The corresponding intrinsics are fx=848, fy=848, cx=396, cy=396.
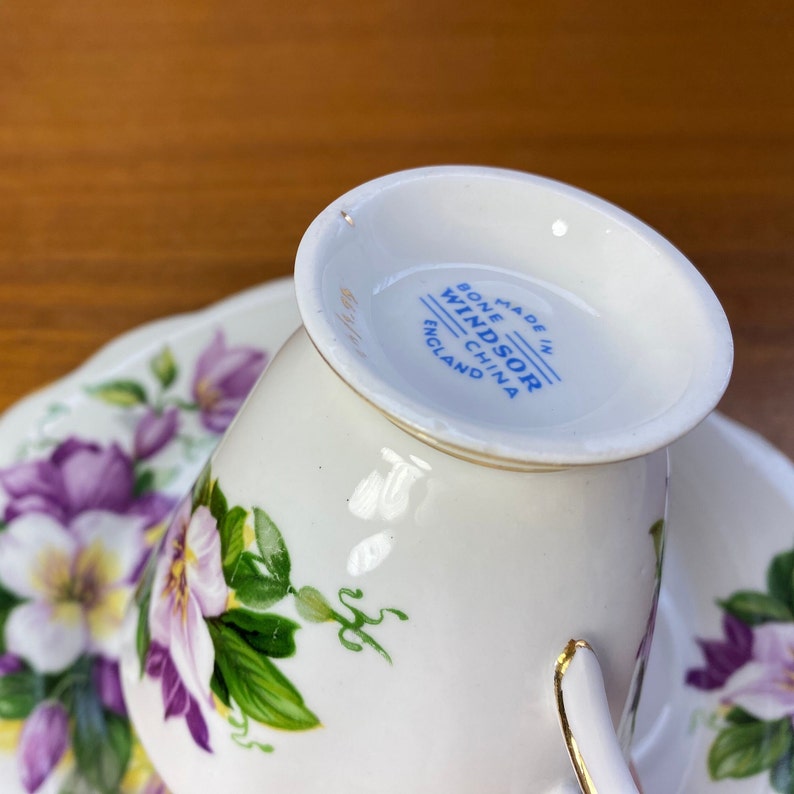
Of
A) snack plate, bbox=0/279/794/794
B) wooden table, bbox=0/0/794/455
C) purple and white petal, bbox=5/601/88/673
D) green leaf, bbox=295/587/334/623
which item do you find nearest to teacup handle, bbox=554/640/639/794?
green leaf, bbox=295/587/334/623

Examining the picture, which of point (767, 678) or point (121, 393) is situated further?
point (121, 393)

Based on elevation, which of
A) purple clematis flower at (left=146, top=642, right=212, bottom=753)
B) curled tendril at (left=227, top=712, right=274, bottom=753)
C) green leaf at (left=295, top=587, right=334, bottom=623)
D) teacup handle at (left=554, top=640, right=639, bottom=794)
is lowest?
purple clematis flower at (left=146, top=642, right=212, bottom=753)

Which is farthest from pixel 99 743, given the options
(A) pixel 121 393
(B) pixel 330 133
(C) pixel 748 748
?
(B) pixel 330 133

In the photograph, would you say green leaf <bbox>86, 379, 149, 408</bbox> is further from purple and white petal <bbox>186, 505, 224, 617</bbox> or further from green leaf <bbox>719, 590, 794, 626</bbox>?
green leaf <bbox>719, 590, 794, 626</bbox>

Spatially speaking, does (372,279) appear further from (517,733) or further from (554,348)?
(517,733)

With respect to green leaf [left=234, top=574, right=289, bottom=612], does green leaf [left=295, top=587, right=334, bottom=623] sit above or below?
above

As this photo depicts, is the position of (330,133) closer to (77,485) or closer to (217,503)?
(77,485)

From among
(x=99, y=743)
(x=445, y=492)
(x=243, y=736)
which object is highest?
(x=445, y=492)
